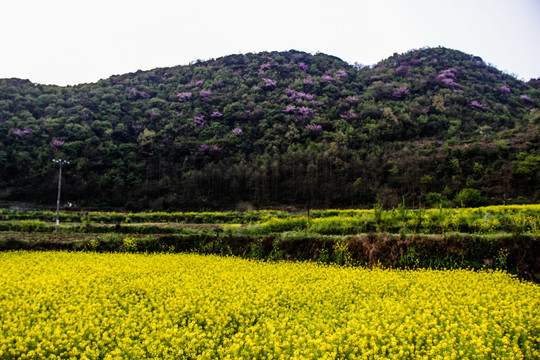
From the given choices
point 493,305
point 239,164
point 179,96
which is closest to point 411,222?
point 493,305

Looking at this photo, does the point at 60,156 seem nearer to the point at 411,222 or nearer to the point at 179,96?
the point at 179,96

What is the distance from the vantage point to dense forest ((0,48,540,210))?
1171 inches

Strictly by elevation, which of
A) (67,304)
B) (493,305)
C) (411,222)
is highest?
(411,222)

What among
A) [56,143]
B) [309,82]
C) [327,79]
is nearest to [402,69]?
[327,79]

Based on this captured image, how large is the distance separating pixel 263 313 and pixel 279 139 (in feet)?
126

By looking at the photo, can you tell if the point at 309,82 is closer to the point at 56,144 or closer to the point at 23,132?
the point at 56,144

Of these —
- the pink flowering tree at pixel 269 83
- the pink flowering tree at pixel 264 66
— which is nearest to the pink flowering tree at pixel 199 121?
the pink flowering tree at pixel 269 83

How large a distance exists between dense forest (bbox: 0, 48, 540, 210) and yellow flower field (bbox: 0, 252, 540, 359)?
16.7 meters

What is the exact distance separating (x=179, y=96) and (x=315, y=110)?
78.5ft

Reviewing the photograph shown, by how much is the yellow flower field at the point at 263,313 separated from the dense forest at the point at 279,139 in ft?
54.7

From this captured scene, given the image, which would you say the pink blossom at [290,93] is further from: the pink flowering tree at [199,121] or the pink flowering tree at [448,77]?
the pink flowering tree at [448,77]

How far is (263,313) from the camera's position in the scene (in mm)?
6605

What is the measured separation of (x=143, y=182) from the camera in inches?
1548

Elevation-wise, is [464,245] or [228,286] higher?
[464,245]
